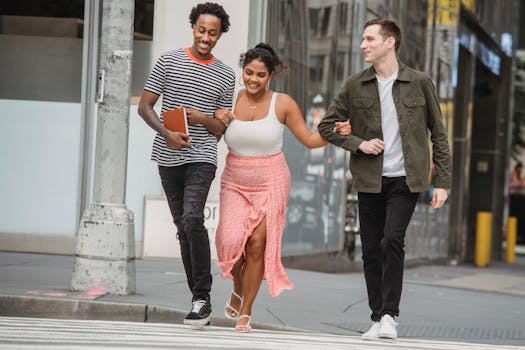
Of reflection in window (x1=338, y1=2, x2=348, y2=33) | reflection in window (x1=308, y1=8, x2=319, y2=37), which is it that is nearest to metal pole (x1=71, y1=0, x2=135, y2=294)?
reflection in window (x1=308, y1=8, x2=319, y2=37)

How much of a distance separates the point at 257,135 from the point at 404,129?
2.83 ft

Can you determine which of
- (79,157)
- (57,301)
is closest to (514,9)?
(79,157)

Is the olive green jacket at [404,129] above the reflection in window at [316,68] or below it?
below

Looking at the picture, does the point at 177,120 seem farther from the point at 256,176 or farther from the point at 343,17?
the point at 343,17

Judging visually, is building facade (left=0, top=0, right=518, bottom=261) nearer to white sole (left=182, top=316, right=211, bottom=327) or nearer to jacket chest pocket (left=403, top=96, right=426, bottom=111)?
jacket chest pocket (left=403, top=96, right=426, bottom=111)

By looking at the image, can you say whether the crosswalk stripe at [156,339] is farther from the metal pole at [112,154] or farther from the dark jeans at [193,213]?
the metal pole at [112,154]

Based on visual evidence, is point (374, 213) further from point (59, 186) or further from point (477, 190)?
point (477, 190)

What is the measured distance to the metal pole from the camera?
8609 mm

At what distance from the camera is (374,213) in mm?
7125

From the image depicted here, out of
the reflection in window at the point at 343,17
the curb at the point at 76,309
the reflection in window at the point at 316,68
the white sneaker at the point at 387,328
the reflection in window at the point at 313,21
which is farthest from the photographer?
the reflection in window at the point at 343,17

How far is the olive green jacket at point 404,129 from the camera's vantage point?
691 cm

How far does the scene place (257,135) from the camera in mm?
6996

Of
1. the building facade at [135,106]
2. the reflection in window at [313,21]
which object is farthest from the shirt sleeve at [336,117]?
the reflection in window at [313,21]

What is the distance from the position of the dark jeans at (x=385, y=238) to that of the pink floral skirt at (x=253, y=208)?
523 millimetres
